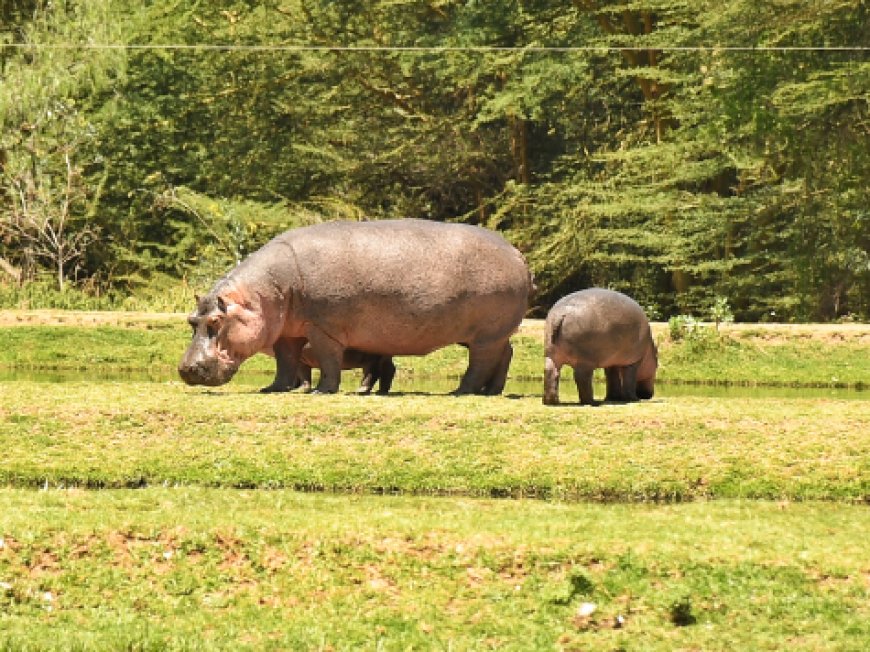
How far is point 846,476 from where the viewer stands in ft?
34.3

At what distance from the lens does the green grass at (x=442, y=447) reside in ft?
34.2

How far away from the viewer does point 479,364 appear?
14.2 meters

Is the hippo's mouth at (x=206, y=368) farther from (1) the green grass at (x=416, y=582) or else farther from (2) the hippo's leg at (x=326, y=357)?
(1) the green grass at (x=416, y=582)

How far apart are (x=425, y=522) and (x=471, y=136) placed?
2508cm

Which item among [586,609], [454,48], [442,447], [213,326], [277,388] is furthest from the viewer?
[454,48]

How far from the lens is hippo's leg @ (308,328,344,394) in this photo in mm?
13648

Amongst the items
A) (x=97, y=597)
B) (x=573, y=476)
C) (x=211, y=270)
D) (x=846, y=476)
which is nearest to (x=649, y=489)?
(x=573, y=476)

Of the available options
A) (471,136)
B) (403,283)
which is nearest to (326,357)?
(403,283)

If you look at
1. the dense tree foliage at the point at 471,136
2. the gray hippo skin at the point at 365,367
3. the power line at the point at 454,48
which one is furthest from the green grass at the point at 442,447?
the power line at the point at 454,48

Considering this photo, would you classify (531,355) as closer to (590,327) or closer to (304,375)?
(304,375)

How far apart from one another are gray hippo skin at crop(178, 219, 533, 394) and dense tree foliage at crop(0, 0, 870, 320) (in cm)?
1197

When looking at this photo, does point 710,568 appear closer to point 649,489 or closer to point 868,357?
point 649,489

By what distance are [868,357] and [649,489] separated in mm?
10421

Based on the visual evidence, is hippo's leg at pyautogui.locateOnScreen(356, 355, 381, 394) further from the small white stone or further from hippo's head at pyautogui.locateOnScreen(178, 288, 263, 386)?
the small white stone
